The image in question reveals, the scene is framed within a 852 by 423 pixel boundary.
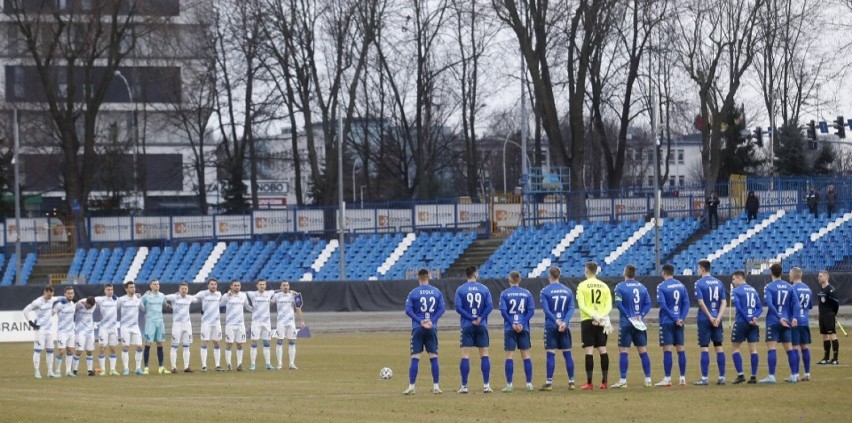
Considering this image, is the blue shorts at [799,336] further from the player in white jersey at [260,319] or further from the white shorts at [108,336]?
the white shorts at [108,336]

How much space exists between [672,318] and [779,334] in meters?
2.18

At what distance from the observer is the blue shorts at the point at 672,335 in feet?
76.5

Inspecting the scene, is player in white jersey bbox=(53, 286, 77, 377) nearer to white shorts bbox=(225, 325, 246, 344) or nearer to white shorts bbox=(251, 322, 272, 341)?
white shorts bbox=(225, 325, 246, 344)

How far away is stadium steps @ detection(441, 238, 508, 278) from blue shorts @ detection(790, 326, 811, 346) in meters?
34.0

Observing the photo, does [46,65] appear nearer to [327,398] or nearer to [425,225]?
[425,225]

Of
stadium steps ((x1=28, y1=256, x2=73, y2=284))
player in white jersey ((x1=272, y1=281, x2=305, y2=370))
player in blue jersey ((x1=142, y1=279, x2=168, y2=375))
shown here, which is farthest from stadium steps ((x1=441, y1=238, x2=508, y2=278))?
player in blue jersey ((x1=142, y1=279, x2=168, y2=375))

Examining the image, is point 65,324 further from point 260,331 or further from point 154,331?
point 260,331

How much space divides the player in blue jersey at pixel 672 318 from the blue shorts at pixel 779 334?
6.08ft

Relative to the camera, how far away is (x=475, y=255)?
6088 centimetres

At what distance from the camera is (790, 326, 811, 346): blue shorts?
2412 cm

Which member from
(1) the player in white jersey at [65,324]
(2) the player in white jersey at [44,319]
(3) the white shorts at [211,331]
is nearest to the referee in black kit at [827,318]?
(3) the white shorts at [211,331]

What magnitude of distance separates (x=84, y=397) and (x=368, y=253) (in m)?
38.6

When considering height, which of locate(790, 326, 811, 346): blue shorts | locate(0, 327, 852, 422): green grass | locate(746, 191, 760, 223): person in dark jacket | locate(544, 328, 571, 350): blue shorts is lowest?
locate(0, 327, 852, 422): green grass

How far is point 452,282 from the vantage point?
50500 millimetres
